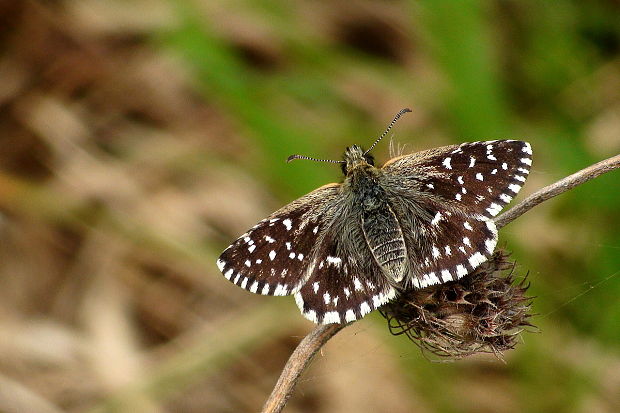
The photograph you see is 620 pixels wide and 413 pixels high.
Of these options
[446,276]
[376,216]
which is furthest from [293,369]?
[376,216]

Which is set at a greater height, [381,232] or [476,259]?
[381,232]

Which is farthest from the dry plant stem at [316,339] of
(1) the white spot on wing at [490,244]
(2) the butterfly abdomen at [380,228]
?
(2) the butterfly abdomen at [380,228]

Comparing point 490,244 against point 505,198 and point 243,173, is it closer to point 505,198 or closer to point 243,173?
point 505,198

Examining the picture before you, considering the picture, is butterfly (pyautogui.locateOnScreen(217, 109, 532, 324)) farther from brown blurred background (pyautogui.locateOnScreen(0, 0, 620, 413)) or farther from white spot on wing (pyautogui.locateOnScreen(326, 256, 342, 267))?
brown blurred background (pyautogui.locateOnScreen(0, 0, 620, 413))

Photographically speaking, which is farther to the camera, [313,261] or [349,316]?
[313,261]

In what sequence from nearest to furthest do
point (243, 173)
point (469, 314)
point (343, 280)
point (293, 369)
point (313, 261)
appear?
point (293, 369)
point (469, 314)
point (343, 280)
point (313, 261)
point (243, 173)

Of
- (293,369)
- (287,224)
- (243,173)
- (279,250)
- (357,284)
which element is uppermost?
(243,173)

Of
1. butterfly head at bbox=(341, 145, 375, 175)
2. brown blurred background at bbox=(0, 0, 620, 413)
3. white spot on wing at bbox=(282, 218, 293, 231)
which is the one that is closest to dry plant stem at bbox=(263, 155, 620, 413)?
white spot on wing at bbox=(282, 218, 293, 231)
